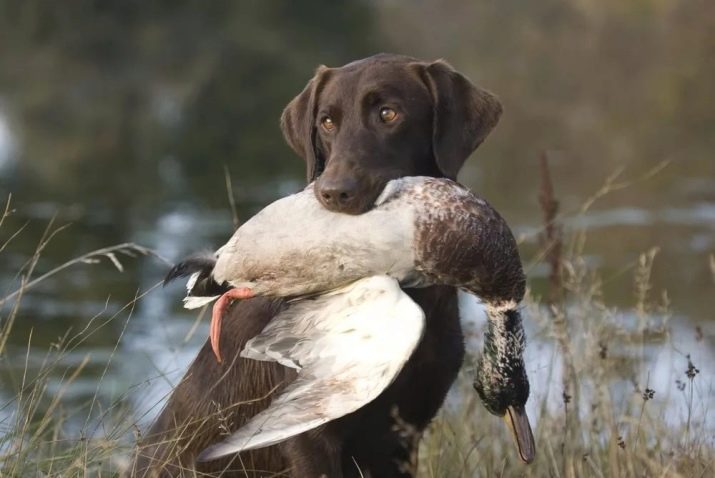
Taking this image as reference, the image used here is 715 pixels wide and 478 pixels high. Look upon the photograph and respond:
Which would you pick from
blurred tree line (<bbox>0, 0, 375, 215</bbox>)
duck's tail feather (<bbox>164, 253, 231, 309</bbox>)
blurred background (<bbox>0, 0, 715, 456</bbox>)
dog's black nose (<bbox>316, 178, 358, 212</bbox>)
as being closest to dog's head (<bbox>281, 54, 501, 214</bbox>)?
dog's black nose (<bbox>316, 178, 358, 212</bbox>)

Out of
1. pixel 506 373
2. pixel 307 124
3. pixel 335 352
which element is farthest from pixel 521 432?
pixel 307 124

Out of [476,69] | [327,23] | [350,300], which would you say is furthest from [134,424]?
[327,23]

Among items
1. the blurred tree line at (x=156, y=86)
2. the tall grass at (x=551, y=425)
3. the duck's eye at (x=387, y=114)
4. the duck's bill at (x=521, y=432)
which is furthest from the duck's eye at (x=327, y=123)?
the blurred tree line at (x=156, y=86)

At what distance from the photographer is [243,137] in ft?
68.0

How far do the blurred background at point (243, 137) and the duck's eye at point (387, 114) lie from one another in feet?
3.31

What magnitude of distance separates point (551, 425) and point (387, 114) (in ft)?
5.01

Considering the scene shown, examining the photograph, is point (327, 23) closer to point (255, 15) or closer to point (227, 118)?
point (255, 15)

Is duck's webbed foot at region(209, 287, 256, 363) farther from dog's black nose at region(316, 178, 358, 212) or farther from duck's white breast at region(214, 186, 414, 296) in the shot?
dog's black nose at region(316, 178, 358, 212)

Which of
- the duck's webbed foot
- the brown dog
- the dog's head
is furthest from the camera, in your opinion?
the dog's head

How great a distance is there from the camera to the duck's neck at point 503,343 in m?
3.40

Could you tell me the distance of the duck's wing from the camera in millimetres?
2998

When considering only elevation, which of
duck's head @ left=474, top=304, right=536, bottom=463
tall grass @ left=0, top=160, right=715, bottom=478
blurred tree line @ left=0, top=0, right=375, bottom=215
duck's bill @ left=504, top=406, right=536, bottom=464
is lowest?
blurred tree line @ left=0, top=0, right=375, bottom=215

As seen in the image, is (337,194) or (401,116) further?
(401,116)

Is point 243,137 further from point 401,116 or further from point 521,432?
point 521,432
